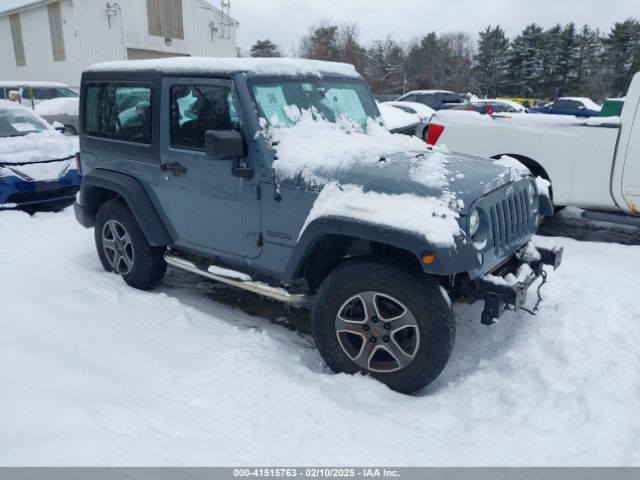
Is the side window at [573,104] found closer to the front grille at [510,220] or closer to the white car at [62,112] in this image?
the white car at [62,112]

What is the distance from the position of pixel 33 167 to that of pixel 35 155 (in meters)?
0.23

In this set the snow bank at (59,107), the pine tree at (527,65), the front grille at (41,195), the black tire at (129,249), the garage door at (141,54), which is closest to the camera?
the black tire at (129,249)

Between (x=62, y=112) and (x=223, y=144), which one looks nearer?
(x=223, y=144)

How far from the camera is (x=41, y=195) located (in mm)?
7434

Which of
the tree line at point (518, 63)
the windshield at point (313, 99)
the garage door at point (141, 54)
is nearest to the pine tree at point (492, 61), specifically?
the tree line at point (518, 63)

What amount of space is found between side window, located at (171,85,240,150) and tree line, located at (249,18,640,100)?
1661 inches

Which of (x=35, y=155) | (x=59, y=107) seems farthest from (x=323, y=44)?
(x=35, y=155)

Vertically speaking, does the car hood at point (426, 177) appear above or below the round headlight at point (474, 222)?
above

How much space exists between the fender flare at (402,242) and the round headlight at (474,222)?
0.15 metres

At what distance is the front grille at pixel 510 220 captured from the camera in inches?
131

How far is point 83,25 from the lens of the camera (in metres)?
22.5

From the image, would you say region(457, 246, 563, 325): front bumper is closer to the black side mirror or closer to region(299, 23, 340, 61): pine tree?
the black side mirror

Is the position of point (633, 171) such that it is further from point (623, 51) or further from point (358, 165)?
point (623, 51)

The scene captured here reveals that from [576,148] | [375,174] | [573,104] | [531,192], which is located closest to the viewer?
[375,174]
